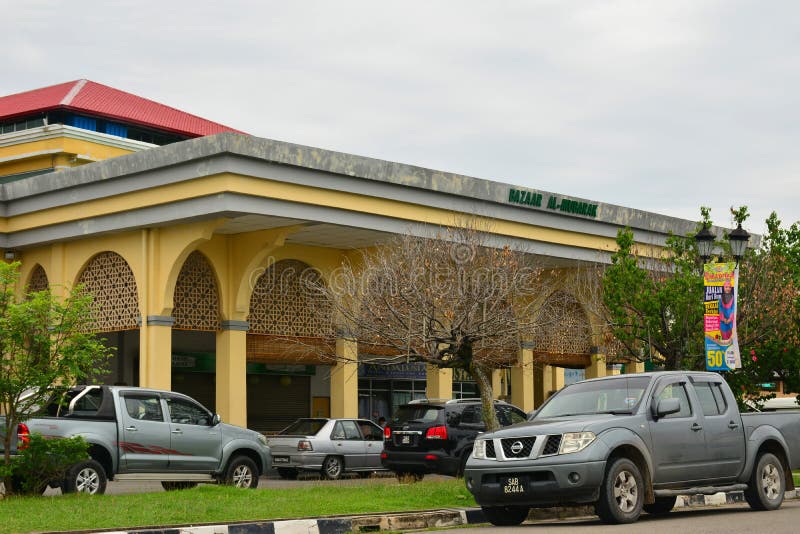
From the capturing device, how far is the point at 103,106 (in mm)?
45094

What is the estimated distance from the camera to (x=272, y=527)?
1257 centimetres

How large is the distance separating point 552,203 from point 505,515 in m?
19.1

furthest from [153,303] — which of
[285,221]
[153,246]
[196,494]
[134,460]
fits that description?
[196,494]

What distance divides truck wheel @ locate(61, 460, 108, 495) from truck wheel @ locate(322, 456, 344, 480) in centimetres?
924

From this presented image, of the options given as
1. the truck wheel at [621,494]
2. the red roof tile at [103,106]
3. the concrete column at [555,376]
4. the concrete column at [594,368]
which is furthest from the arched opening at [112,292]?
A: the concrete column at [555,376]

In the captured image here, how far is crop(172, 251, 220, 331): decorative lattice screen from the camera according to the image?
1104 inches

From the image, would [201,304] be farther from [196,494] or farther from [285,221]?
[196,494]

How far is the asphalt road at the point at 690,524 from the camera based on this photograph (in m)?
12.2

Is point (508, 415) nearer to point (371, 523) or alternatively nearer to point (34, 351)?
point (371, 523)

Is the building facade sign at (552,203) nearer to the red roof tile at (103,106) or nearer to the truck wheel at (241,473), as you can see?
the truck wheel at (241,473)

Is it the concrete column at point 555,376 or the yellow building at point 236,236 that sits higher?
the yellow building at point 236,236

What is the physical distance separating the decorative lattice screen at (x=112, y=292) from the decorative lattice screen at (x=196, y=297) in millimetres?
1032

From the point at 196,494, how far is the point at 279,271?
14853 millimetres

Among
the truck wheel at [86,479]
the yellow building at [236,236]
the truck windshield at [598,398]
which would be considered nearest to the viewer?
the truck windshield at [598,398]
